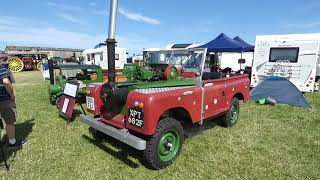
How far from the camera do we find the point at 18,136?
5.42 m

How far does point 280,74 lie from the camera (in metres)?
10.5

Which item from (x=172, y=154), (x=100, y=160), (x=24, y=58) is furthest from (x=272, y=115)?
(x=24, y=58)

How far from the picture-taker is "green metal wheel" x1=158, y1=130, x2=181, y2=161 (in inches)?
156

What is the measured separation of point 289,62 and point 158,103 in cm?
866

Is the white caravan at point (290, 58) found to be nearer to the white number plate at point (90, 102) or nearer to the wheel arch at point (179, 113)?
the wheel arch at point (179, 113)

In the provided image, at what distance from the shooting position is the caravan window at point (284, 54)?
33.1ft

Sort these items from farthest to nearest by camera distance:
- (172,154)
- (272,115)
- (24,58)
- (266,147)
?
(24,58)
(272,115)
(266,147)
(172,154)

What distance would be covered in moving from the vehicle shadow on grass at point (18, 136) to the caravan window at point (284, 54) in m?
9.59

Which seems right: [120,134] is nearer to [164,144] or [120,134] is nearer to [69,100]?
[164,144]

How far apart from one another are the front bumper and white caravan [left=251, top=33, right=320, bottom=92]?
28.6 feet

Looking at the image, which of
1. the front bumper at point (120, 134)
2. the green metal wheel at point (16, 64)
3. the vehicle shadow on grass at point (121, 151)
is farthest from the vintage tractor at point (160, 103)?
the green metal wheel at point (16, 64)

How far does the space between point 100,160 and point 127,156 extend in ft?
1.58

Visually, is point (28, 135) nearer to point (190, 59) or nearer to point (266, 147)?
point (190, 59)

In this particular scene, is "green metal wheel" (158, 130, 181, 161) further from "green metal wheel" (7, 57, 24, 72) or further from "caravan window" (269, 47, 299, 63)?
"green metal wheel" (7, 57, 24, 72)
